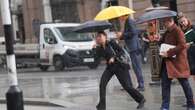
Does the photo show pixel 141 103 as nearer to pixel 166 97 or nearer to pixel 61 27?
pixel 166 97

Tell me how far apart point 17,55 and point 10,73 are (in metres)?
21.0

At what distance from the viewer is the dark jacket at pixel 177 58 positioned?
36.8 feet

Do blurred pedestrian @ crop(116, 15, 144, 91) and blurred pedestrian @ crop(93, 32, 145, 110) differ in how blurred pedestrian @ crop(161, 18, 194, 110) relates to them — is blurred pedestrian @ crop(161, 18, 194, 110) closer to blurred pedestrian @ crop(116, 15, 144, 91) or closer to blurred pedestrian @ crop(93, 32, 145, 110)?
blurred pedestrian @ crop(93, 32, 145, 110)

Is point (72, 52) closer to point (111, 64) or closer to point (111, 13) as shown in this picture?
point (111, 13)

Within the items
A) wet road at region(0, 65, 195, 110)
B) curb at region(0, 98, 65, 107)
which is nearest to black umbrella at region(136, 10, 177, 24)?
wet road at region(0, 65, 195, 110)

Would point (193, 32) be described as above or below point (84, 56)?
above

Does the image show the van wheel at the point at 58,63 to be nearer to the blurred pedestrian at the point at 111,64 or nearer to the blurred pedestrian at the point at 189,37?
the blurred pedestrian at the point at 189,37

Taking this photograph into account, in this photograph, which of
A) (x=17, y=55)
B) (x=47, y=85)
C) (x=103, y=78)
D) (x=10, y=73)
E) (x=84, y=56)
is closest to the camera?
(x=10, y=73)

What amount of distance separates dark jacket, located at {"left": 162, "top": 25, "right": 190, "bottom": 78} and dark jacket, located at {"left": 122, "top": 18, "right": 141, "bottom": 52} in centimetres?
329

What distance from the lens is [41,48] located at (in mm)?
28422

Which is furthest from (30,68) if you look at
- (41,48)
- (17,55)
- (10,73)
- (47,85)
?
(10,73)

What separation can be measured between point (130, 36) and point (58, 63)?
1304 cm

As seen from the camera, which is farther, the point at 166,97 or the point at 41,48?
the point at 41,48

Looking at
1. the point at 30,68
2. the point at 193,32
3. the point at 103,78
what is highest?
the point at 193,32
